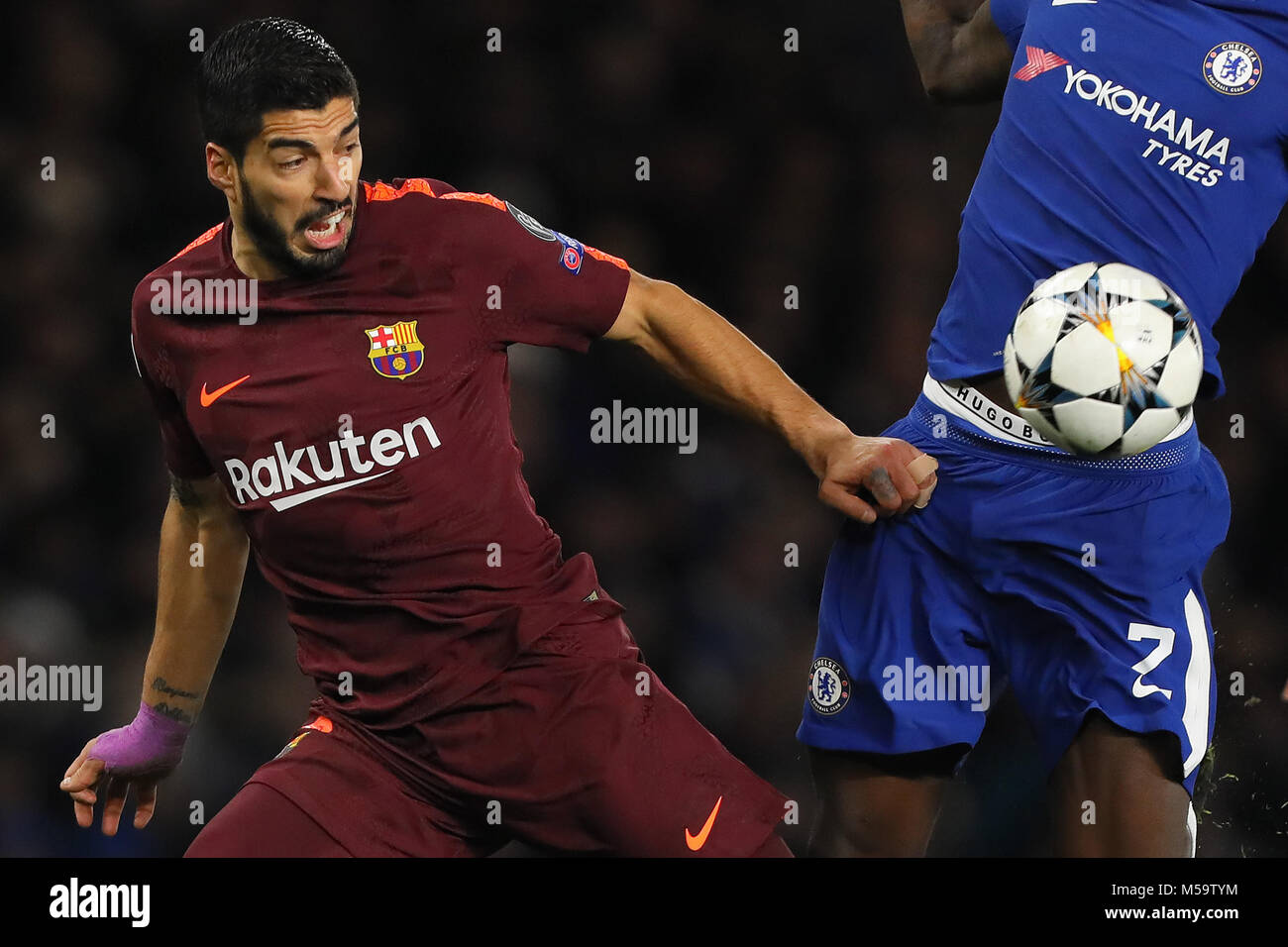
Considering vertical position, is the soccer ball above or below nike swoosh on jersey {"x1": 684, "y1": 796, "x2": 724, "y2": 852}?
above

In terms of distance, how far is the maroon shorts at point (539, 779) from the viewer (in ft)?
8.24

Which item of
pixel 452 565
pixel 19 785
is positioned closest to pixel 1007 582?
pixel 452 565

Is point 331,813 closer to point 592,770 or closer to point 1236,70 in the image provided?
point 592,770

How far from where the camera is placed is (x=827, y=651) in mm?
2824

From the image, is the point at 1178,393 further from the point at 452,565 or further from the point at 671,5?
the point at 671,5

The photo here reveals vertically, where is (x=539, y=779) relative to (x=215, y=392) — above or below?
Result: below

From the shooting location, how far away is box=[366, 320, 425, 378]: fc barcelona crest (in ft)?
8.35

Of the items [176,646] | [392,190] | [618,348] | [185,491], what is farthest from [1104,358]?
[618,348]

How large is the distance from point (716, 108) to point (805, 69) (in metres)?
0.27

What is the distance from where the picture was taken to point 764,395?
102 inches

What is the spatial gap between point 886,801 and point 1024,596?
0.43 metres
